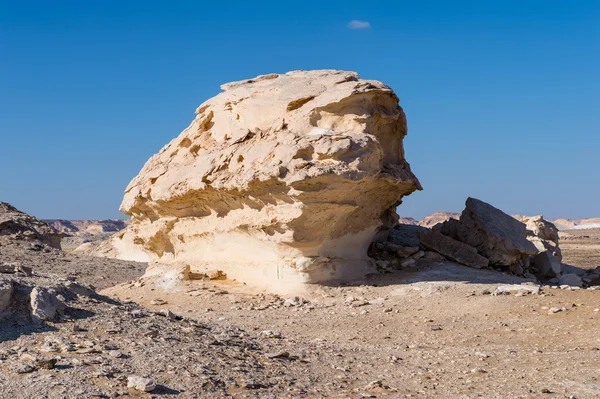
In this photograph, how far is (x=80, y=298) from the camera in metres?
7.13

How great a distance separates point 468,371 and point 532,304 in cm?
389

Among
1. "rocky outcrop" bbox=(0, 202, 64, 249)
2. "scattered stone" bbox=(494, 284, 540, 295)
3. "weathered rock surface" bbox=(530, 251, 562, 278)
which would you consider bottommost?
"scattered stone" bbox=(494, 284, 540, 295)

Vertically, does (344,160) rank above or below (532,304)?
above

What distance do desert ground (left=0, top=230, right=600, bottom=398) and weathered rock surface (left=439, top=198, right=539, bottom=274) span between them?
161 cm

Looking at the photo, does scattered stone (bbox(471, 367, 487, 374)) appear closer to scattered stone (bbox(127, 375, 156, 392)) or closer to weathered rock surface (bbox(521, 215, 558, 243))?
scattered stone (bbox(127, 375, 156, 392))

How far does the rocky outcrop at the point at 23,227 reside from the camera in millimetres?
18719

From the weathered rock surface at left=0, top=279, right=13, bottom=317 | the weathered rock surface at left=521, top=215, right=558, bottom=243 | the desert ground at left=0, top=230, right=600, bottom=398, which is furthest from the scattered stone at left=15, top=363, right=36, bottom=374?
the weathered rock surface at left=521, top=215, right=558, bottom=243

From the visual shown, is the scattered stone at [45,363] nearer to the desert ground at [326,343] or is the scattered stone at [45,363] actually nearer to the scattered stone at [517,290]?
the desert ground at [326,343]

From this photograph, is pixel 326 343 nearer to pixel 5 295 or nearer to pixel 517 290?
pixel 5 295

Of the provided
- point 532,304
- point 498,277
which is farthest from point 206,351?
point 498,277

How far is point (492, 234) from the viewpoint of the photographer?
14219 millimetres

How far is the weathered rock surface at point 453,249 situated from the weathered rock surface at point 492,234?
50 centimetres

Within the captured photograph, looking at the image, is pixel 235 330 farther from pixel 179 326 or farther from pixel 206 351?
pixel 206 351

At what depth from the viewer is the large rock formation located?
1102cm
